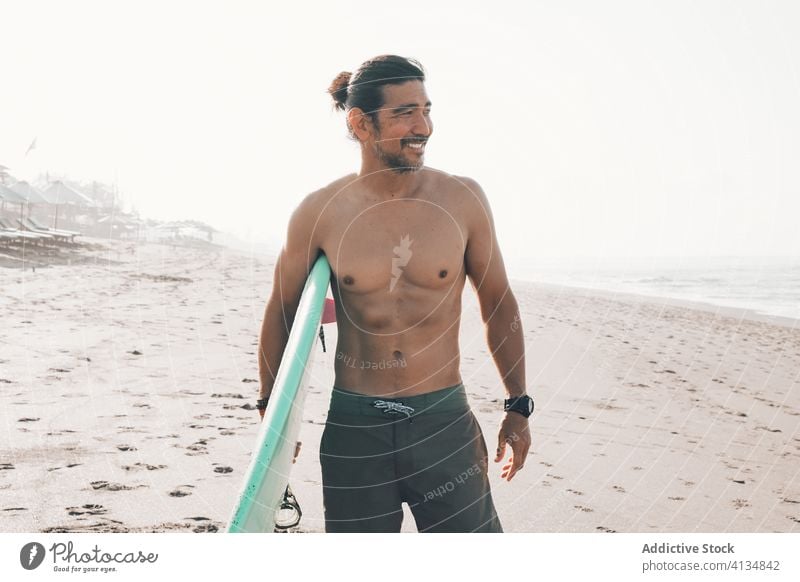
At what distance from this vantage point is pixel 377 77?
65.3 inches

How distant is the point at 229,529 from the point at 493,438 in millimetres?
2227

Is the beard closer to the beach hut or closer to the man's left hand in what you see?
the man's left hand

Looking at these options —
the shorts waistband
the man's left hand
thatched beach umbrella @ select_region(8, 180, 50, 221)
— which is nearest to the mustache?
the shorts waistband

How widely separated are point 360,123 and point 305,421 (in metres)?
2.12

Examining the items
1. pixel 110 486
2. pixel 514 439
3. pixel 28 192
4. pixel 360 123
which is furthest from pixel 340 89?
pixel 28 192

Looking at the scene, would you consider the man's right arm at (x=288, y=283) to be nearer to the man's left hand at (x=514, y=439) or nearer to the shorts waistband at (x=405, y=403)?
the shorts waistband at (x=405, y=403)

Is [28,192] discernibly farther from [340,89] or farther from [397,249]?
[397,249]

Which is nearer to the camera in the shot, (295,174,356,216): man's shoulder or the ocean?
(295,174,356,216): man's shoulder

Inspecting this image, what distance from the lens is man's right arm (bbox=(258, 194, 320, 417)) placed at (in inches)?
66.5
